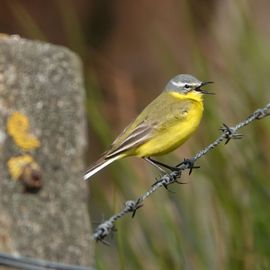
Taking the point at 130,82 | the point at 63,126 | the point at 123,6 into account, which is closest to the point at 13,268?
the point at 63,126

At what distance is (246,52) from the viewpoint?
23.8 feet

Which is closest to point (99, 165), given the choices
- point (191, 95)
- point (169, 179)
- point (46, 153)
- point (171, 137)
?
point (169, 179)

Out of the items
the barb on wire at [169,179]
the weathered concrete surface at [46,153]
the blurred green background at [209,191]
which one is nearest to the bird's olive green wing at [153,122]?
the blurred green background at [209,191]

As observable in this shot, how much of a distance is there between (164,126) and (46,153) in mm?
3700

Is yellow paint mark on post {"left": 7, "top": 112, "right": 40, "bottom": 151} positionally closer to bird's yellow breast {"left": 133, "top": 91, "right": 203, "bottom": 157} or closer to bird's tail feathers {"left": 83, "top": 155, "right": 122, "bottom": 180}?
bird's tail feathers {"left": 83, "top": 155, "right": 122, "bottom": 180}

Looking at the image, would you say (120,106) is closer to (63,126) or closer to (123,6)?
(123,6)

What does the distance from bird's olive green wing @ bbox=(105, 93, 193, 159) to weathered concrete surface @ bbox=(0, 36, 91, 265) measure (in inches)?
130

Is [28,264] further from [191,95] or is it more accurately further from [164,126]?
[191,95]

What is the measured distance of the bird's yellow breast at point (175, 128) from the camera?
247 inches

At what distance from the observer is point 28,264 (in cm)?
264

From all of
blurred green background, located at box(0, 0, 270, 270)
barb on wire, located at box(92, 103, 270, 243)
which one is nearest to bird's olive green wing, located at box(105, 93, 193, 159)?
blurred green background, located at box(0, 0, 270, 270)

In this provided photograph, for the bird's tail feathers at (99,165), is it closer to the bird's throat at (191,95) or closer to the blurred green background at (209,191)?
the blurred green background at (209,191)

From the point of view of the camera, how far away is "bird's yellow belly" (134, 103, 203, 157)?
6258mm

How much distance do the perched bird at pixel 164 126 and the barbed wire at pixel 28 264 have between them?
130 inches
